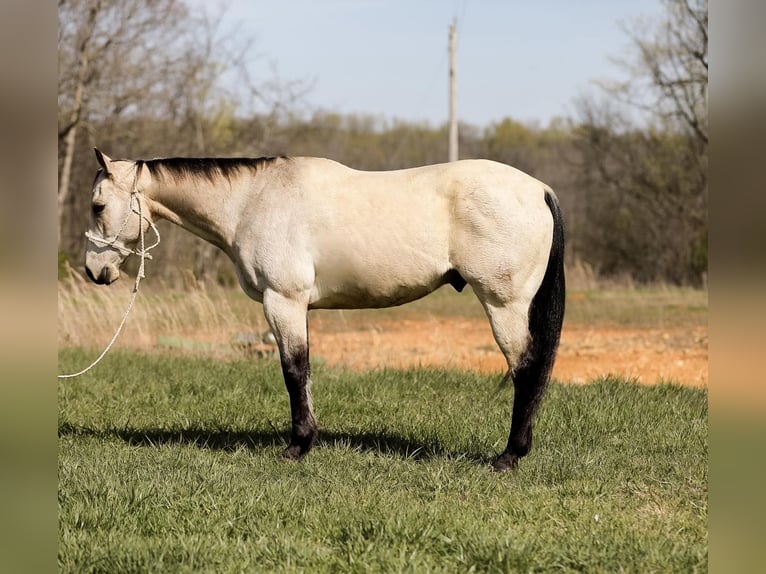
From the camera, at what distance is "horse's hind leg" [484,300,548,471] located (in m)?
5.15

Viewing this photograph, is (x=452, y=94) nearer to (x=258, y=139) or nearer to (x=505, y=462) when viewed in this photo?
(x=258, y=139)

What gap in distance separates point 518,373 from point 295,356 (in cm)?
143

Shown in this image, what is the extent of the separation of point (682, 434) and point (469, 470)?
1.89 meters

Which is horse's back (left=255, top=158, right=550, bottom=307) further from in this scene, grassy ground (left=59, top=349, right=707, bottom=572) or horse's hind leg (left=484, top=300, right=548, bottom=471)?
grassy ground (left=59, top=349, right=707, bottom=572)

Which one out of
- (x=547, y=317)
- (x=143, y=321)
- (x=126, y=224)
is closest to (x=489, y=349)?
(x=143, y=321)

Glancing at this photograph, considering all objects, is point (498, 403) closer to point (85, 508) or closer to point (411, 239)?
point (411, 239)

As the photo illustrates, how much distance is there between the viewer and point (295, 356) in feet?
17.9

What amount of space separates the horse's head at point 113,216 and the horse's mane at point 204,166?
0.15 meters

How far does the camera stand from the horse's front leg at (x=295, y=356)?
213 inches

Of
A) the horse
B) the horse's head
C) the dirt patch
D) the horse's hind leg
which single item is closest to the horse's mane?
the horse

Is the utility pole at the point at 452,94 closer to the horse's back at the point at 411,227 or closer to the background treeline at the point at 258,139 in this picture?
the background treeline at the point at 258,139

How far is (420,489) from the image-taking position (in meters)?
4.77

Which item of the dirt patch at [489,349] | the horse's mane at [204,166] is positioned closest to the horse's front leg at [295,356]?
the horse's mane at [204,166]
